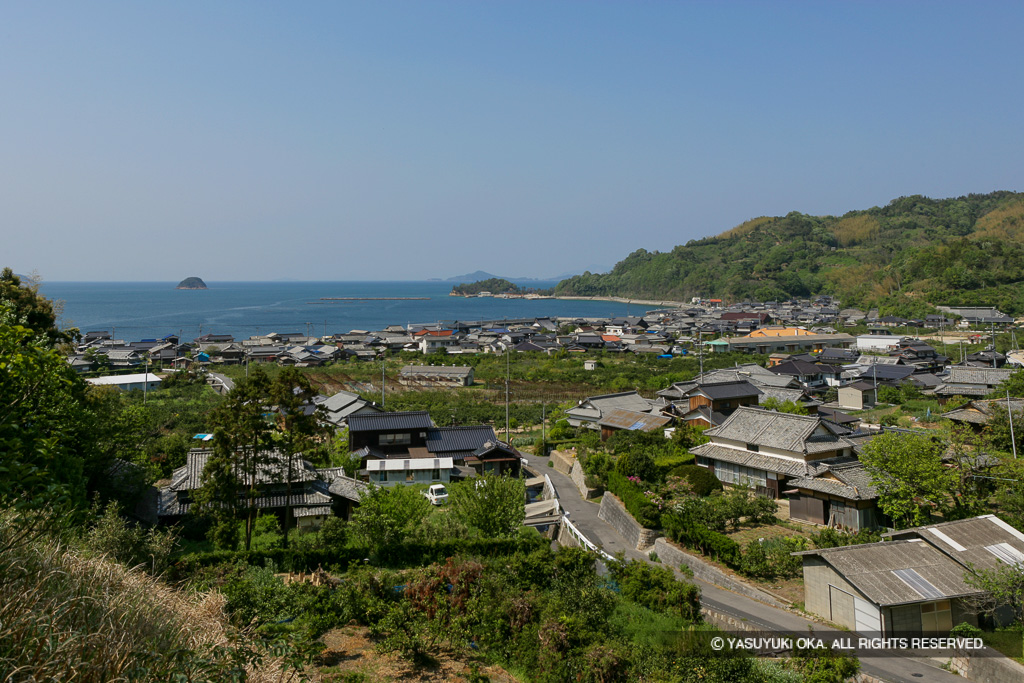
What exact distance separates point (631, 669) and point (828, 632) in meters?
4.61

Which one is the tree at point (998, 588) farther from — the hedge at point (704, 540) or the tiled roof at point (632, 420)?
the tiled roof at point (632, 420)

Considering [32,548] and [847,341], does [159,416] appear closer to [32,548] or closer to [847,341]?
[32,548]

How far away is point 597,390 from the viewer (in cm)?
4188

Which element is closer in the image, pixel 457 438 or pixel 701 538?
pixel 701 538

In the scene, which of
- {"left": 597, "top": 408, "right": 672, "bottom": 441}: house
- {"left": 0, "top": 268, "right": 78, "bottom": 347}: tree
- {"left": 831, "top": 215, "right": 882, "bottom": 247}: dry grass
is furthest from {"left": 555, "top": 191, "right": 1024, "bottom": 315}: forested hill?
{"left": 0, "top": 268, "right": 78, "bottom": 347}: tree

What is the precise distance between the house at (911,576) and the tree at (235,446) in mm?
11330

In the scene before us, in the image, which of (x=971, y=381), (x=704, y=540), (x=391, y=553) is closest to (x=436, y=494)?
(x=391, y=553)

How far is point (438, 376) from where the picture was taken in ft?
156

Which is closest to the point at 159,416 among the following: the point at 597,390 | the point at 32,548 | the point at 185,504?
the point at 185,504

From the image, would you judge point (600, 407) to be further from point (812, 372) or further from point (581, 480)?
point (812, 372)

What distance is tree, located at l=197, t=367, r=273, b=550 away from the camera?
13438 mm

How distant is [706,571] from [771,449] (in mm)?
7042

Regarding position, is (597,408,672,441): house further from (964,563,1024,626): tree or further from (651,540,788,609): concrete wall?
(964,563,1024,626): tree

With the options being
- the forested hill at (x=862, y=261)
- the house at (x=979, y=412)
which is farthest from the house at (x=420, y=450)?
the forested hill at (x=862, y=261)
